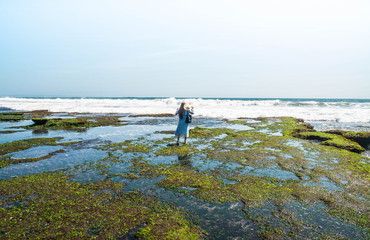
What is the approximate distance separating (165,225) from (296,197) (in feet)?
12.6

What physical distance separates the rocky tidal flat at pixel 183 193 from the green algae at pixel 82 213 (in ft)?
0.08

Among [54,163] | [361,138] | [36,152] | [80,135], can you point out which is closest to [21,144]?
[36,152]

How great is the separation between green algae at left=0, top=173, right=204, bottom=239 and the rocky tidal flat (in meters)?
0.02

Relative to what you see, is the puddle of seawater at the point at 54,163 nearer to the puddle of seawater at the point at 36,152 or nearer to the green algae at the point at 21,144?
the puddle of seawater at the point at 36,152

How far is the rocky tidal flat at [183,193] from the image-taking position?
177 inches

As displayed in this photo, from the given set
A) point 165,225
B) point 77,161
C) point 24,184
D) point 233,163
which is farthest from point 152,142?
point 165,225

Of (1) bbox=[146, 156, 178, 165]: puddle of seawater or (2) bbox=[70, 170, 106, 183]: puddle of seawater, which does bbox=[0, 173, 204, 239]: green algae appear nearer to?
(2) bbox=[70, 170, 106, 183]: puddle of seawater

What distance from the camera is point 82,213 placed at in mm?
5051

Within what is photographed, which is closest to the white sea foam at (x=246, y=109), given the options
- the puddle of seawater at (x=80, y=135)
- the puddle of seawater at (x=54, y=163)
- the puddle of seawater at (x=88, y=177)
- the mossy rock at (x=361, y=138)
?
the mossy rock at (x=361, y=138)

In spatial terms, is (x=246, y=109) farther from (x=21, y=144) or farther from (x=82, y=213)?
(x=82, y=213)

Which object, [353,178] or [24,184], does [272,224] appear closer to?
[353,178]

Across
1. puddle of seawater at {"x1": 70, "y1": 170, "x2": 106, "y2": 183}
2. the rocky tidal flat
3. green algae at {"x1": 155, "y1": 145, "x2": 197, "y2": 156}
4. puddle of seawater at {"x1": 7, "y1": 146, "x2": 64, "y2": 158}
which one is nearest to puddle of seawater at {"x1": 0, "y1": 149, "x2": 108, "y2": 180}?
the rocky tidal flat

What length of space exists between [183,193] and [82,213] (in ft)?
8.79

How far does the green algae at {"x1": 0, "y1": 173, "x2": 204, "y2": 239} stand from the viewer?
4.34m
